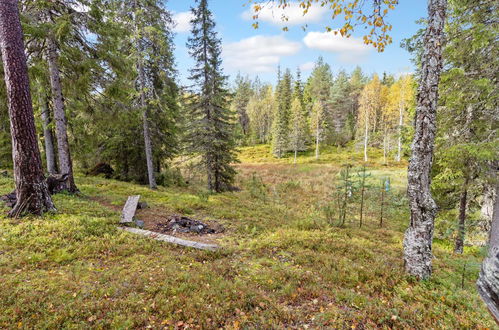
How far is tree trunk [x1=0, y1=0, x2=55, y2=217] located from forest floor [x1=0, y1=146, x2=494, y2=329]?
2.62 ft

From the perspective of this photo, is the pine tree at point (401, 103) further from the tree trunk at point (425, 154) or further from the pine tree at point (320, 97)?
the tree trunk at point (425, 154)

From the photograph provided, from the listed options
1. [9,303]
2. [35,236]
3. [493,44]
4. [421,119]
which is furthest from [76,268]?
[493,44]

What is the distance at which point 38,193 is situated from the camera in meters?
7.27

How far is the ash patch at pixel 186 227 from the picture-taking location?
28.6 feet

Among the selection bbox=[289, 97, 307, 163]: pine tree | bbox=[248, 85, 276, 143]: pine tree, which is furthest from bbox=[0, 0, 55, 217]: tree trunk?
bbox=[248, 85, 276, 143]: pine tree

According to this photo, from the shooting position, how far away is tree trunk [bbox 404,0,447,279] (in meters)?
4.83

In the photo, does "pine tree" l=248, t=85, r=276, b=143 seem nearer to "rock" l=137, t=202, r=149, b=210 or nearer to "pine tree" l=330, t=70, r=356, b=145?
"pine tree" l=330, t=70, r=356, b=145

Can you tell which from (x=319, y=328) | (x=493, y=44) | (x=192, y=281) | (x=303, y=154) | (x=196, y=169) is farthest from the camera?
(x=303, y=154)

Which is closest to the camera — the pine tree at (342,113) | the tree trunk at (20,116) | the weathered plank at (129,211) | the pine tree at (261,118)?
the tree trunk at (20,116)

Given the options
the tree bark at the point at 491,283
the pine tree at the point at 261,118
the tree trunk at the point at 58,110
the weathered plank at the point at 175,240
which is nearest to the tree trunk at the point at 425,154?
the tree bark at the point at 491,283

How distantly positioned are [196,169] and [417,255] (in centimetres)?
1495

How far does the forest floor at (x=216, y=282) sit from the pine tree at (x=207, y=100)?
9297 millimetres

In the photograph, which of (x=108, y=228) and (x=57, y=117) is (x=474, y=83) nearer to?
(x=108, y=228)

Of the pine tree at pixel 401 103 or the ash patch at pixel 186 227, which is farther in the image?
the pine tree at pixel 401 103
